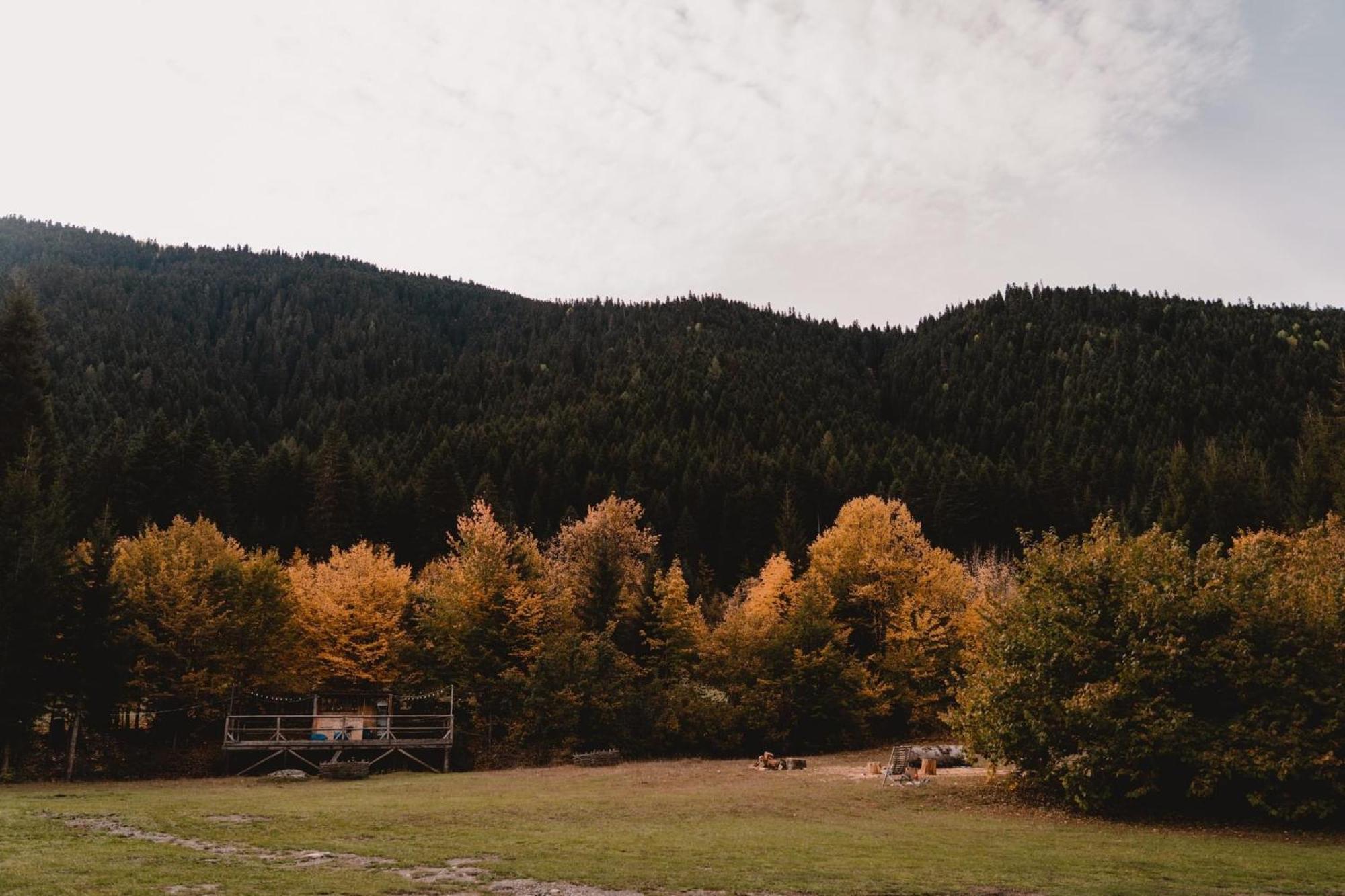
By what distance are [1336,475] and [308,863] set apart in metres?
97.8

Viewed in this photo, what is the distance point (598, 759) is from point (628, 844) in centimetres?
2463

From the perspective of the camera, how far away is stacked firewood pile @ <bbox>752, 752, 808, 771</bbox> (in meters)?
37.5

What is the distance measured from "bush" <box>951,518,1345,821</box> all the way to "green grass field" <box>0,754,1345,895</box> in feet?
5.57

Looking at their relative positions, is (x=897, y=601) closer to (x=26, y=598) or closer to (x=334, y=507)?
(x=26, y=598)

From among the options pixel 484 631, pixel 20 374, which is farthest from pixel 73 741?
pixel 20 374

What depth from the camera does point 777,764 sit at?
3766 centimetres

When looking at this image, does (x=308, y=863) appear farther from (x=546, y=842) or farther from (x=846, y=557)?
(x=846, y=557)

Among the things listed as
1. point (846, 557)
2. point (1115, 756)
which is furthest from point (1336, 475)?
point (1115, 756)

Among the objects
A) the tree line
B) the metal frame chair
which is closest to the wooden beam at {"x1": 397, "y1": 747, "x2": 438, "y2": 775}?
the tree line

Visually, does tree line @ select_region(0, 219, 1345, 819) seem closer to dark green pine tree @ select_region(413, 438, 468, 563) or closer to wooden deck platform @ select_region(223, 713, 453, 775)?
dark green pine tree @ select_region(413, 438, 468, 563)

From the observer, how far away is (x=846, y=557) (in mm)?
54094

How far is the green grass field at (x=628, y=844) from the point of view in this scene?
13.7m

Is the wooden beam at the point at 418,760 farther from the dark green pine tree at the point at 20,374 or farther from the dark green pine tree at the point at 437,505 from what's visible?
the dark green pine tree at the point at 437,505

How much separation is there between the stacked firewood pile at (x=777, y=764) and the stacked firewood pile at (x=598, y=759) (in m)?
7.07
